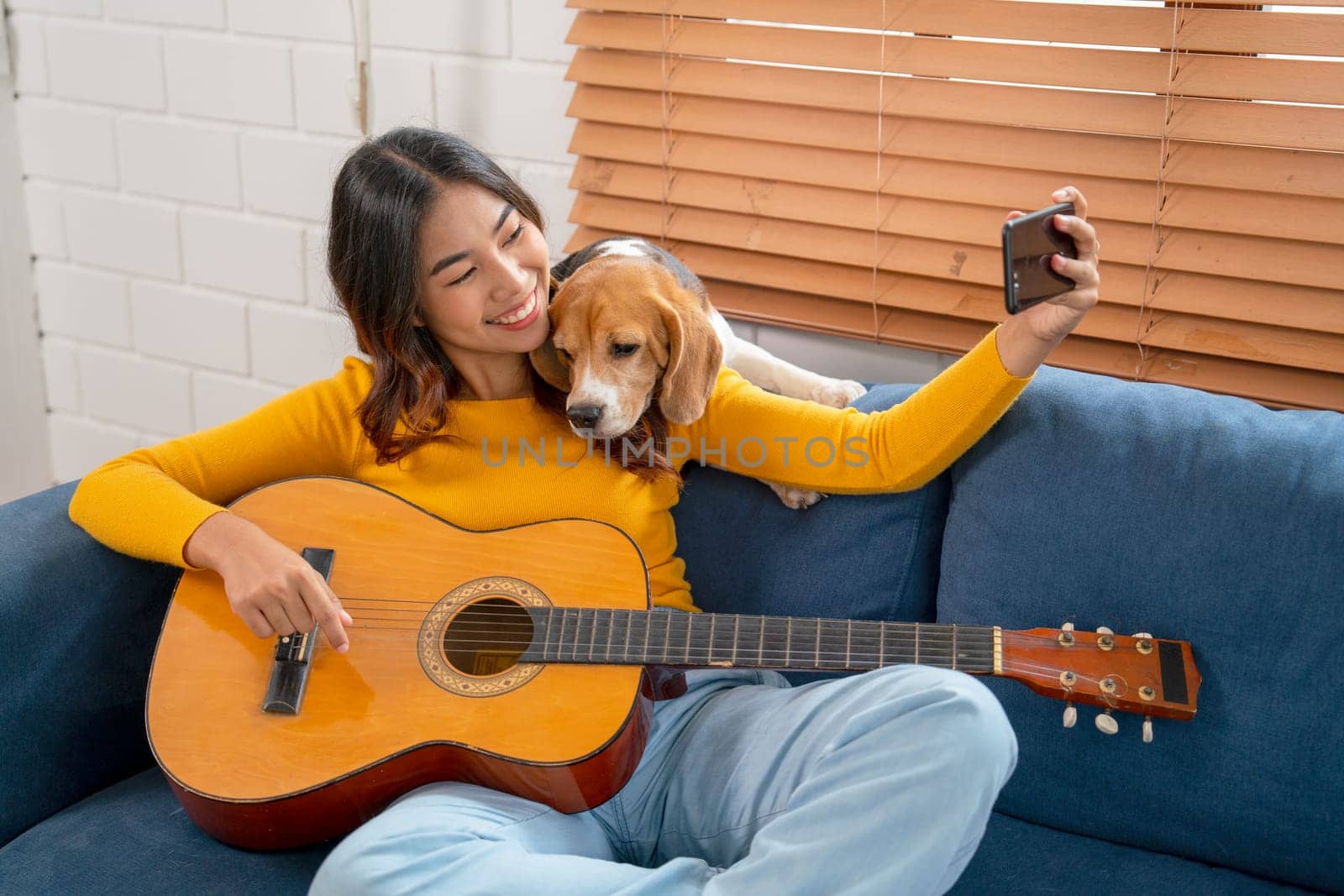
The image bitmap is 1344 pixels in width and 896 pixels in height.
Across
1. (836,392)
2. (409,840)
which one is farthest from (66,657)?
(836,392)

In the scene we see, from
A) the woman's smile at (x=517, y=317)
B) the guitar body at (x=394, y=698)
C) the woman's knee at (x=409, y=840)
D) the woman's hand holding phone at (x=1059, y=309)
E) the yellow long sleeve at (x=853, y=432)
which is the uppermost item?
the woman's hand holding phone at (x=1059, y=309)

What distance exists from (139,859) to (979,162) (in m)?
1.40

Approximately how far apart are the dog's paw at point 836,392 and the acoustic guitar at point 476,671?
396mm

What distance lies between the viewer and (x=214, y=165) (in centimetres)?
246

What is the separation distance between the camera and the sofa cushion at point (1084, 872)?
52.7 inches

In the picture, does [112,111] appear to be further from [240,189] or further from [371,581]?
[371,581]

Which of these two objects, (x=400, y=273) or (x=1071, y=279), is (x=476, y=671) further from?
(x=1071, y=279)

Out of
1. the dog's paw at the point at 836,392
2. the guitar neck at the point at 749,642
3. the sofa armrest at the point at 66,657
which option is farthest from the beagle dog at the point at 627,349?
Result: the sofa armrest at the point at 66,657

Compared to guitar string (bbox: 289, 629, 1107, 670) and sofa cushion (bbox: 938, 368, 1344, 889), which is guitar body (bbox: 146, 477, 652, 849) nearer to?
guitar string (bbox: 289, 629, 1107, 670)

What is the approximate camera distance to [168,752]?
4.40ft

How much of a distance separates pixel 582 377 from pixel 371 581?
362 mm

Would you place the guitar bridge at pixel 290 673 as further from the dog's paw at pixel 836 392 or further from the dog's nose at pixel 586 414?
the dog's paw at pixel 836 392

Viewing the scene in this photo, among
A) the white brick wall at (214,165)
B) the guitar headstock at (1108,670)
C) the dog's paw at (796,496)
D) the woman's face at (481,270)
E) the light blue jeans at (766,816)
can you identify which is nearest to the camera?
the light blue jeans at (766,816)

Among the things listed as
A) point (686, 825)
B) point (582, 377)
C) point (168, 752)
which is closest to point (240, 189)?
point (582, 377)
